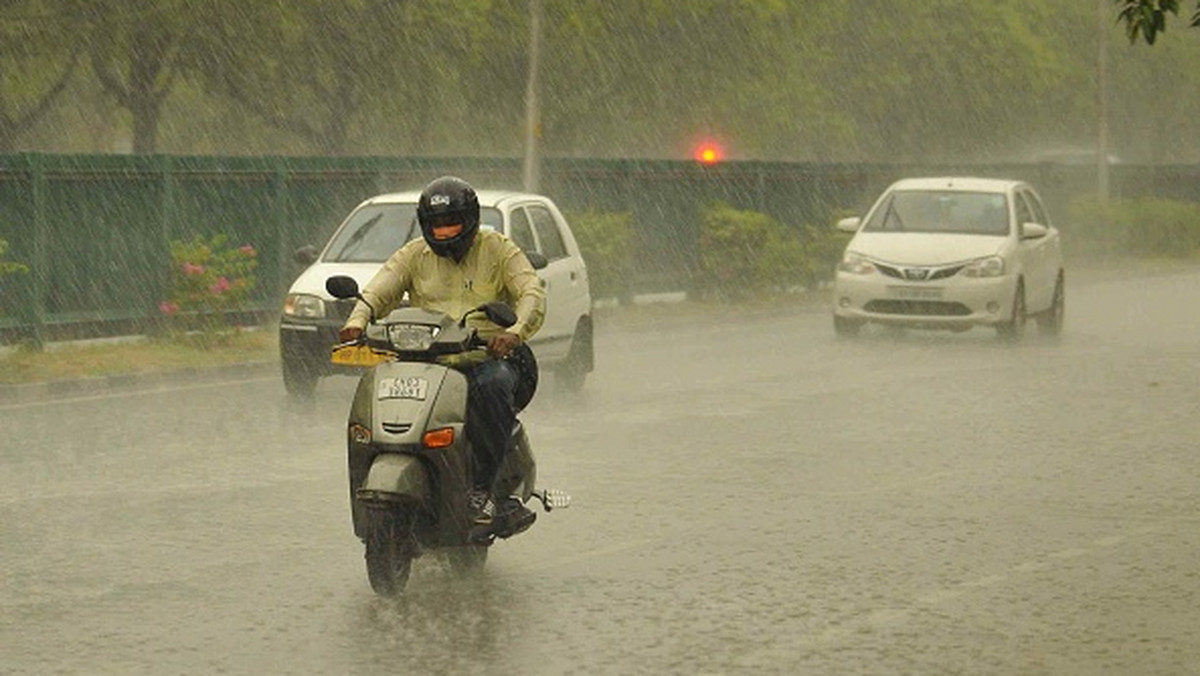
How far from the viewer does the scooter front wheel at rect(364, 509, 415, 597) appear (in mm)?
8789

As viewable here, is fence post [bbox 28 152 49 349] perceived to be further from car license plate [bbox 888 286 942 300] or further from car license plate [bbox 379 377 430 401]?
car license plate [bbox 379 377 430 401]

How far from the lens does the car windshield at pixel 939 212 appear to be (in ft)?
79.0

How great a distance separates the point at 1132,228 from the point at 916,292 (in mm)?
23749

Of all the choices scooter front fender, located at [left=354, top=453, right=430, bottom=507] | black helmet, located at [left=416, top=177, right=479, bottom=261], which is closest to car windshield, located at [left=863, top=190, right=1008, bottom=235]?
black helmet, located at [left=416, top=177, right=479, bottom=261]

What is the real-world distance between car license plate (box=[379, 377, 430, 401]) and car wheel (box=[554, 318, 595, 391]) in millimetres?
8760

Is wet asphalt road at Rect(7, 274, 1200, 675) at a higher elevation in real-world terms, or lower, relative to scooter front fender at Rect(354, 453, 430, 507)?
lower

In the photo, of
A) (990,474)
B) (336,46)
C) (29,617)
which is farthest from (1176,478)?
(336,46)

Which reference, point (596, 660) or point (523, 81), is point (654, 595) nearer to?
point (596, 660)

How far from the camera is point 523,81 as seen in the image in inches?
1842

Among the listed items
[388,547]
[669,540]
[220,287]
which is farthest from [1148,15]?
[220,287]

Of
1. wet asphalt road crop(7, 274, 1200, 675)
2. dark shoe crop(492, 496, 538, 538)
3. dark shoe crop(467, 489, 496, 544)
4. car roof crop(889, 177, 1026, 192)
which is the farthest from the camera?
car roof crop(889, 177, 1026, 192)

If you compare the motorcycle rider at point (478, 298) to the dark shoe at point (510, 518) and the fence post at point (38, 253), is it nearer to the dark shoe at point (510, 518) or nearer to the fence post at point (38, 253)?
the dark shoe at point (510, 518)

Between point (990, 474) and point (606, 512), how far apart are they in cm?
259

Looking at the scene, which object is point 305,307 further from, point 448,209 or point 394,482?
point 394,482
